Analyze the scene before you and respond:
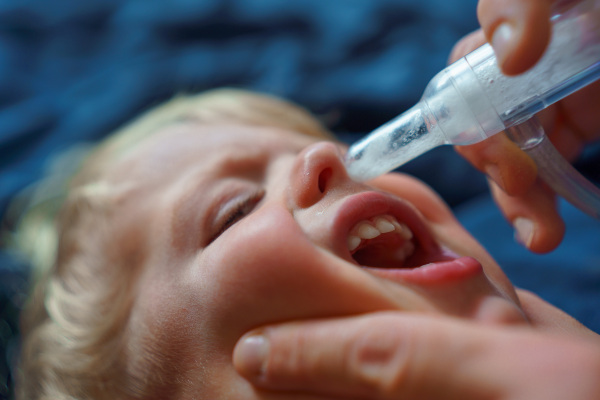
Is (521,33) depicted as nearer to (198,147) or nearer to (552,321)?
(552,321)

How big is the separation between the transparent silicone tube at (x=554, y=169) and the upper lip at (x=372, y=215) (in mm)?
173

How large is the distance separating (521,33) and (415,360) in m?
0.34

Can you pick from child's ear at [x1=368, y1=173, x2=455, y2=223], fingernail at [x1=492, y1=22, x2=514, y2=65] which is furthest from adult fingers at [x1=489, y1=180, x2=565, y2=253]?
fingernail at [x1=492, y1=22, x2=514, y2=65]

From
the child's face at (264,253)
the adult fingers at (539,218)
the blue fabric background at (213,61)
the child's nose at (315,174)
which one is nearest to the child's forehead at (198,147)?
A: the child's face at (264,253)

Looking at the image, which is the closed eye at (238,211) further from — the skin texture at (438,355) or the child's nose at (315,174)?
the skin texture at (438,355)

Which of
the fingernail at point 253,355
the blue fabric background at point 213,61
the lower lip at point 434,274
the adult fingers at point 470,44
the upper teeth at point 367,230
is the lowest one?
the lower lip at point 434,274

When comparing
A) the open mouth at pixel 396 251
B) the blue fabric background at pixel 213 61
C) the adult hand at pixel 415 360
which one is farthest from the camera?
the blue fabric background at pixel 213 61

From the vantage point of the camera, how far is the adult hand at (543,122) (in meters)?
0.53

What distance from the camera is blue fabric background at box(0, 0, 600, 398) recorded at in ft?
5.11

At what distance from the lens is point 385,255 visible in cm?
77

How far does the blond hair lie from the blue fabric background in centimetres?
37

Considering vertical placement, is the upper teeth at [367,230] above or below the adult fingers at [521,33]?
below

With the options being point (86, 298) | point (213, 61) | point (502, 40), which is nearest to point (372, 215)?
point (502, 40)

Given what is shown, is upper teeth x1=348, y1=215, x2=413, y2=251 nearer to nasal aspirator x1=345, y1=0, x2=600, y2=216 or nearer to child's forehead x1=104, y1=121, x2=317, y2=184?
nasal aspirator x1=345, y1=0, x2=600, y2=216
